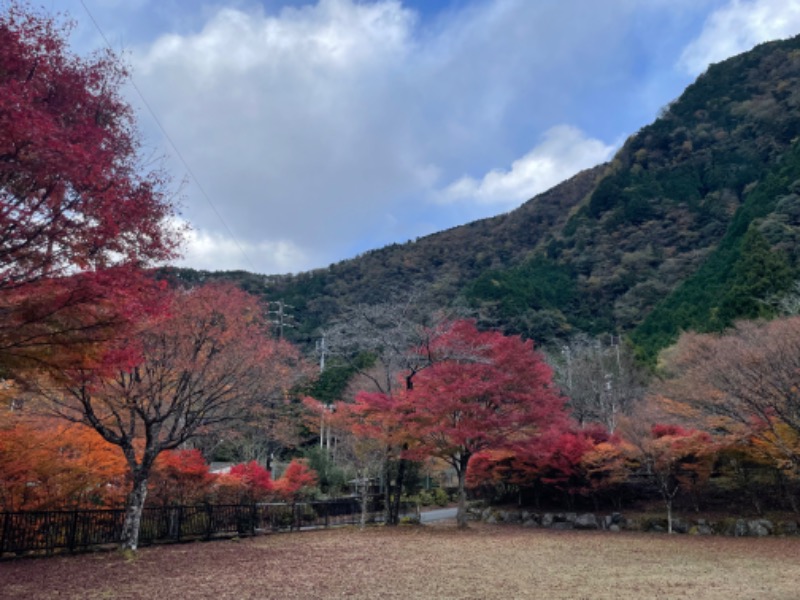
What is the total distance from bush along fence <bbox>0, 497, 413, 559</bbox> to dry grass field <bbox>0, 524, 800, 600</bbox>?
22.0 inches

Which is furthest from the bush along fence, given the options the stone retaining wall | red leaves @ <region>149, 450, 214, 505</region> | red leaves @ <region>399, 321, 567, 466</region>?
the stone retaining wall

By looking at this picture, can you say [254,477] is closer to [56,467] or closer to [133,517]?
[133,517]

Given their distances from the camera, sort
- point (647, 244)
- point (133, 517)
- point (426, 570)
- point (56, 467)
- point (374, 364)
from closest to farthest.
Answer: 1. point (426, 570)
2. point (56, 467)
3. point (133, 517)
4. point (374, 364)
5. point (647, 244)

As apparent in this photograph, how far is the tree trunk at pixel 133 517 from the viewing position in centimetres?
1120

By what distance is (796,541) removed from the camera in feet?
45.3

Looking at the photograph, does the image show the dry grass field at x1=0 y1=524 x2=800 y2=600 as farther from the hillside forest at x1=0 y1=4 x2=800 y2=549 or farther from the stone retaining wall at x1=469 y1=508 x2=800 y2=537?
the hillside forest at x1=0 y1=4 x2=800 y2=549

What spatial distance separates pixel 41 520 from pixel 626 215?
58680 mm

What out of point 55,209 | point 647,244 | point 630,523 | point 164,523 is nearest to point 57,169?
point 55,209

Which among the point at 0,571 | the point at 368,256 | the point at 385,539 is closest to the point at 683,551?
the point at 385,539

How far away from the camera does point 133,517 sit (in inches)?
448

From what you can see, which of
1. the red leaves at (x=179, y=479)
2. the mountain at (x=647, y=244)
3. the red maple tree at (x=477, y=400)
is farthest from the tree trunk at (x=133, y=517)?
the mountain at (x=647, y=244)

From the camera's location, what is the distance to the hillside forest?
540 cm

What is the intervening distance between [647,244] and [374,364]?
3388 centimetres

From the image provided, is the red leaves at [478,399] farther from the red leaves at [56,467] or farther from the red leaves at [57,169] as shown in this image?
the red leaves at [57,169]
